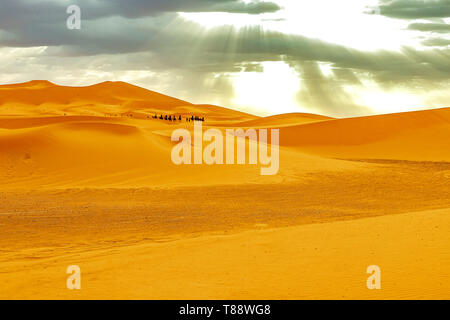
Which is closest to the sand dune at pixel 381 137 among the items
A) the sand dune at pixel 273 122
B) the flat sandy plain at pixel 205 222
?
the flat sandy plain at pixel 205 222

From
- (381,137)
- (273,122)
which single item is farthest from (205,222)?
(273,122)

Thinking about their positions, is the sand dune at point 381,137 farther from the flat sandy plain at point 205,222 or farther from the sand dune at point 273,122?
the sand dune at point 273,122

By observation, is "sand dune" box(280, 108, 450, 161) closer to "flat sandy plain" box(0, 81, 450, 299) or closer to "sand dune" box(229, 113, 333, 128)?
"flat sandy plain" box(0, 81, 450, 299)

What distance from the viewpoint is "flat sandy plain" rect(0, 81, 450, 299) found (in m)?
8.22

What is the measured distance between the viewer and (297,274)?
28.2ft

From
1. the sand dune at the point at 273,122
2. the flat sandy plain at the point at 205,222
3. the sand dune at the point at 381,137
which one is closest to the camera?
the flat sandy plain at the point at 205,222

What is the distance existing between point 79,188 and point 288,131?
110ft

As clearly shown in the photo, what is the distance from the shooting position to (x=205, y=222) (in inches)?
590

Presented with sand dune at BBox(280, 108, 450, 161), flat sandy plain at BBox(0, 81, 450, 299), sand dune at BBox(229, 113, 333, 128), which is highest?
sand dune at BBox(229, 113, 333, 128)

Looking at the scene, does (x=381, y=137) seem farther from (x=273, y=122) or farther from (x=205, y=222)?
(x=205, y=222)

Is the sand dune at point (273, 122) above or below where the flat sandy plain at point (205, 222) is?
above

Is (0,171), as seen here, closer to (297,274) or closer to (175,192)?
(175,192)

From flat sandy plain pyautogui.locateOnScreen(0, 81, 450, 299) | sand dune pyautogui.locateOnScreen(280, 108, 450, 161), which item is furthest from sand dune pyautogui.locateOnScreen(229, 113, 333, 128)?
flat sandy plain pyautogui.locateOnScreen(0, 81, 450, 299)

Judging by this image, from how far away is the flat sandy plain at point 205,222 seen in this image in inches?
324
